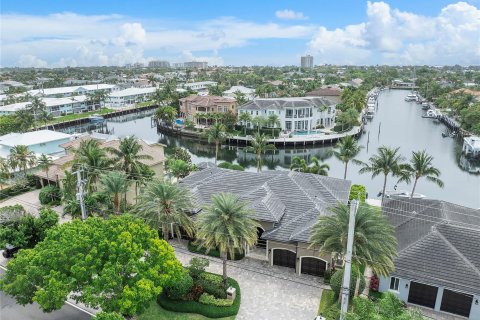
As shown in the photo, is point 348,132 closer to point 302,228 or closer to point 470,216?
point 470,216

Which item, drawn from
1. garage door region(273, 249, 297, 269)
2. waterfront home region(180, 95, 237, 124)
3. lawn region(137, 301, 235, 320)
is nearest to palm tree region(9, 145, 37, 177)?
lawn region(137, 301, 235, 320)

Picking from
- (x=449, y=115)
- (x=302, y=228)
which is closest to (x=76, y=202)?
(x=302, y=228)

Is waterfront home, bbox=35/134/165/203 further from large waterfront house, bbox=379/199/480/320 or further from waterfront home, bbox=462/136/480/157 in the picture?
waterfront home, bbox=462/136/480/157

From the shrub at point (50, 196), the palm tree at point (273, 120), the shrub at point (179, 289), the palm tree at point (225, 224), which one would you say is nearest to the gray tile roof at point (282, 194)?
the palm tree at point (225, 224)

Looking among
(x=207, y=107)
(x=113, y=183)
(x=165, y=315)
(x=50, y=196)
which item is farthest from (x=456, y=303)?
(x=207, y=107)

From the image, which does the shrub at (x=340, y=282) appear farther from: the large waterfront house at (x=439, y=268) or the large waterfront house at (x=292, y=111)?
the large waterfront house at (x=292, y=111)

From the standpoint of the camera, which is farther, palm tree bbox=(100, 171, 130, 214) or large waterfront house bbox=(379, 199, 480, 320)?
palm tree bbox=(100, 171, 130, 214)

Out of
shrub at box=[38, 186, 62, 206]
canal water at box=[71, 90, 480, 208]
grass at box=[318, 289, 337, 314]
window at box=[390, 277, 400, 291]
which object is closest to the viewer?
grass at box=[318, 289, 337, 314]
